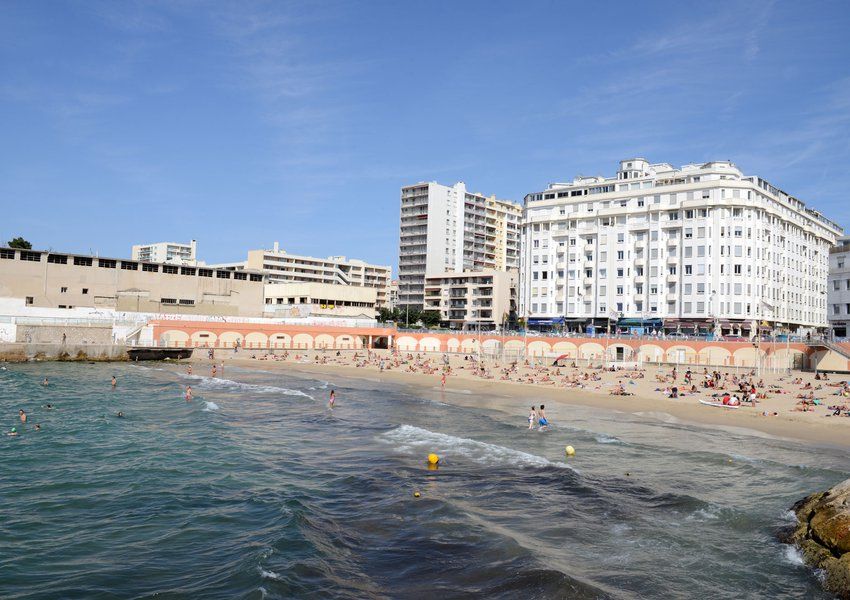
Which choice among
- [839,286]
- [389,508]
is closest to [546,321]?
[839,286]

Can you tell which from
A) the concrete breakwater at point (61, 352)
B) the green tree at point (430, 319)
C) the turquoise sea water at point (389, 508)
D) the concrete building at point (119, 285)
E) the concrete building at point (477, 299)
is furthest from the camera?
the green tree at point (430, 319)

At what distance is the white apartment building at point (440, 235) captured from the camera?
140 m

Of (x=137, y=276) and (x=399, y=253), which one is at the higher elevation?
(x=399, y=253)

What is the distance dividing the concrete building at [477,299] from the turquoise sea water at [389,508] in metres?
84.8

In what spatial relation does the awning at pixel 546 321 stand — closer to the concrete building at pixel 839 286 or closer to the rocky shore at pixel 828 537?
the concrete building at pixel 839 286

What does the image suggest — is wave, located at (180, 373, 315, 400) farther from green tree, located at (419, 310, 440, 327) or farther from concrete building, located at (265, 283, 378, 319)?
green tree, located at (419, 310, 440, 327)

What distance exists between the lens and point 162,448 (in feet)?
86.3

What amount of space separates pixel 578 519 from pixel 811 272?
3775 inches

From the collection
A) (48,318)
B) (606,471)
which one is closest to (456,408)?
(606,471)

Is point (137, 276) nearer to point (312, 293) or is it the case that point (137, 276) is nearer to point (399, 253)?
point (312, 293)

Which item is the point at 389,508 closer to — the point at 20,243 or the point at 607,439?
the point at 607,439

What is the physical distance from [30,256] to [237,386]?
4582 cm

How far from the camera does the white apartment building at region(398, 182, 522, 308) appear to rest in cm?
13975

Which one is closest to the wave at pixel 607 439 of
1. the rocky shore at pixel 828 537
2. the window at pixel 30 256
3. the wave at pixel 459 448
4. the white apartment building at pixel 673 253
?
the wave at pixel 459 448
